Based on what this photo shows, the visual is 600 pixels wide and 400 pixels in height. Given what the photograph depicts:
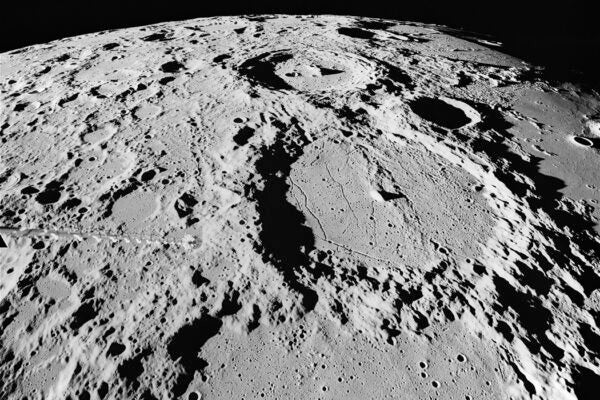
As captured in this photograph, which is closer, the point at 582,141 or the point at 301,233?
the point at 301,233

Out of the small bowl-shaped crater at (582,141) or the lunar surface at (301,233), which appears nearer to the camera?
the lunar surface at (301,233)

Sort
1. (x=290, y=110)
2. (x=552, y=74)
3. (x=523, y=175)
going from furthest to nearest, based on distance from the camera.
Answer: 1. (x=552, y=74)
2. (x=290, y=110)
3. (x=523, y=175)

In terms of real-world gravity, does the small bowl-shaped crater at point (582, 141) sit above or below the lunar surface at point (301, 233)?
above

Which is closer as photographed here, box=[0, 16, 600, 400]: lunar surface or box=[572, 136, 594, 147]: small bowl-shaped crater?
box=[0, 16, 600, 400]: lunar surface

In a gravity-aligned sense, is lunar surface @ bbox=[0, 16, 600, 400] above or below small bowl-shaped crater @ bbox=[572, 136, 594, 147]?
Result: below

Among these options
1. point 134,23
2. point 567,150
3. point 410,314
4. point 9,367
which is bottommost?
point 134,23

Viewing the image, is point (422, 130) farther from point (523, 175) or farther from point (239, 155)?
point (239, 155)

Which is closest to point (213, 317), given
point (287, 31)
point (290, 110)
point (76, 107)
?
point (290, 110)

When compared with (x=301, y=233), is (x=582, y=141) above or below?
above
